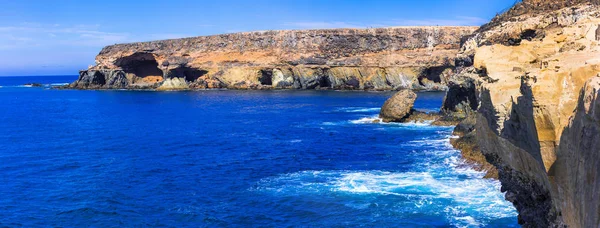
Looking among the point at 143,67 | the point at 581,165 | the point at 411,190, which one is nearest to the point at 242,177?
the point at 411,190

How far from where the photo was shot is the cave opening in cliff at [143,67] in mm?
118188

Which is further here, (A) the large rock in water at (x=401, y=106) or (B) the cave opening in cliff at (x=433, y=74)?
(B) the cave opening in cliff at (x=433, y=74)

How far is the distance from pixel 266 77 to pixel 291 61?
945 cm

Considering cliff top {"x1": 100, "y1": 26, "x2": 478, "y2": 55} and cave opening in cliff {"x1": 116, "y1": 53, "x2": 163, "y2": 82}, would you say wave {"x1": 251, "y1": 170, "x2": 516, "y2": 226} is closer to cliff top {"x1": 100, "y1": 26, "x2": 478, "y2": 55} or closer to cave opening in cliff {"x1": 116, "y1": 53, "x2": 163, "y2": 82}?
cliff top {"x1": 100, "y1": 26, "x2": 478, "y2": 55}

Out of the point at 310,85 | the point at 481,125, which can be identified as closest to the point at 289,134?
the point at 481,125

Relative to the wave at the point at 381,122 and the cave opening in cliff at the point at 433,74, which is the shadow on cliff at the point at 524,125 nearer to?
the wave at the point at 381,122

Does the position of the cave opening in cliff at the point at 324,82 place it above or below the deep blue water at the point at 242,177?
above

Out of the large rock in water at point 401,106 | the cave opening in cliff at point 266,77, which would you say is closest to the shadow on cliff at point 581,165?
the large rock in water at point 401,106

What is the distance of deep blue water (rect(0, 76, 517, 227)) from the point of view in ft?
68.4

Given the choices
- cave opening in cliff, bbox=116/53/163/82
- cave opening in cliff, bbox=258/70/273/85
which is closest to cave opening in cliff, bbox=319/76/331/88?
cave opening in cliff, bbox=258/70/273/85

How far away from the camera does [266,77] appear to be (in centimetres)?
11488

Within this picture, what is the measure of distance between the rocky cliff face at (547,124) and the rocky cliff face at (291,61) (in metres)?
83.7

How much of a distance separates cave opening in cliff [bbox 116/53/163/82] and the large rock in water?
260ft

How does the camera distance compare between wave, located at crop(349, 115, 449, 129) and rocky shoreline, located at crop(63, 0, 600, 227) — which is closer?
rocky shoreline, located at crop(63, 0, 600, 227)
